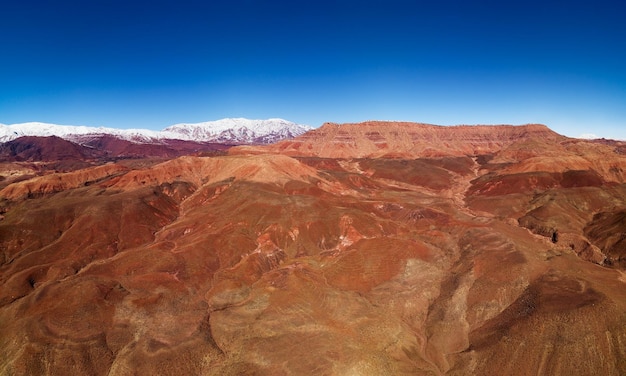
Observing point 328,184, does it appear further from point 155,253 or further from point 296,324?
point 296,324

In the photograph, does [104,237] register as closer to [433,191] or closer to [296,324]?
[296,324]

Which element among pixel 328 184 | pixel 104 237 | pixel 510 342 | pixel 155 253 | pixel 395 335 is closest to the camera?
pixel 510 342

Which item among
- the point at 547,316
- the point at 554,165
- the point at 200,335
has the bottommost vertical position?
the point at 200,335

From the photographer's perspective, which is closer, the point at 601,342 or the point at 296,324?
the point at 601,342

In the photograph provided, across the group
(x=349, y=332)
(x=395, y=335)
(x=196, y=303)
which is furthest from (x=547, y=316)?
(x=196, y=303)

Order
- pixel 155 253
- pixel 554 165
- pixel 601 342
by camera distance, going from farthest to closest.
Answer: pixel 554 165, pixel 155 253, pixel 601 342

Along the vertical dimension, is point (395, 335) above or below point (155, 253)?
below

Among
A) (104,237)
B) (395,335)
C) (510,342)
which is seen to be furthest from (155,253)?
(510,342)
